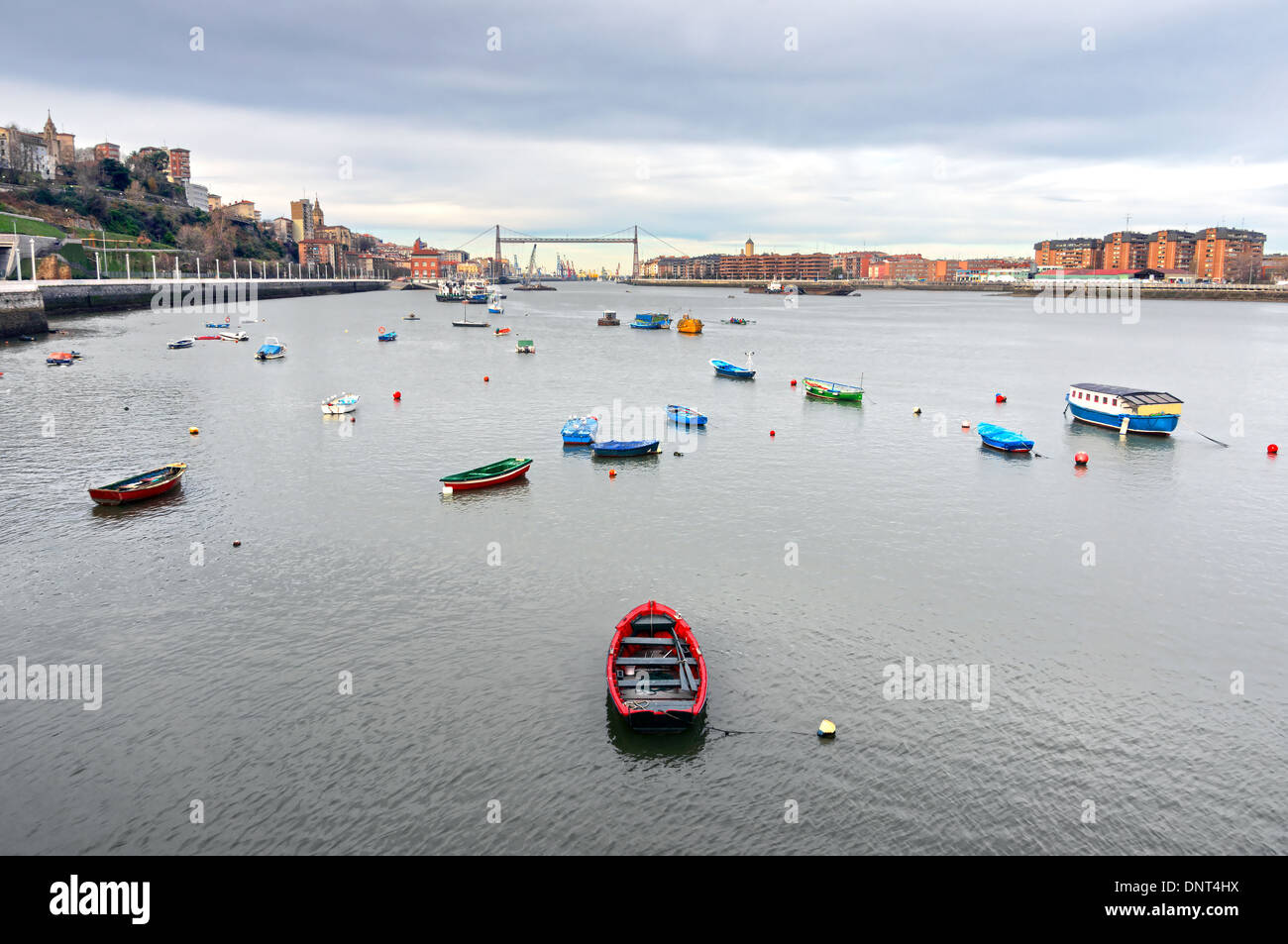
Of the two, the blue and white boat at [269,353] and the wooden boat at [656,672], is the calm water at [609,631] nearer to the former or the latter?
the wooden boat at [656,672]

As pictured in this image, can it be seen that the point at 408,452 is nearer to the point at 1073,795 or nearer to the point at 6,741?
the point at 6,741

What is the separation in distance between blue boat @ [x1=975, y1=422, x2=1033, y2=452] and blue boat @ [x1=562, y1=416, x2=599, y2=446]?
2672 cm

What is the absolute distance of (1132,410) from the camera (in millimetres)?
60094

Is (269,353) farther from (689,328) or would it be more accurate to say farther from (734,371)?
(689,328)

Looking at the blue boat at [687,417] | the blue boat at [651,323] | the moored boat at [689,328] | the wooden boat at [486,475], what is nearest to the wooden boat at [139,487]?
the wooden boat at [486,475]

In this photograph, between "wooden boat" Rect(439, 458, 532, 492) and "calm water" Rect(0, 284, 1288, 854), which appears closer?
"calm water" Rect(0, 284, 1288, 854)

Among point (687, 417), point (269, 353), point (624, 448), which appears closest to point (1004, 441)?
point (687, 417)

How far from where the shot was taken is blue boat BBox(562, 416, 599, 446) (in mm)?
54344

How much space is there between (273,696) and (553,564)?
12776mm

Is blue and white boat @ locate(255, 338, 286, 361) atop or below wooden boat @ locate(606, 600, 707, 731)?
atop

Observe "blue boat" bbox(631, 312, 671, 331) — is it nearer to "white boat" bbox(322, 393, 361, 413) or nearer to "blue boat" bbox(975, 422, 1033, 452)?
"white boat" bbox(322, 393, 361, 413)

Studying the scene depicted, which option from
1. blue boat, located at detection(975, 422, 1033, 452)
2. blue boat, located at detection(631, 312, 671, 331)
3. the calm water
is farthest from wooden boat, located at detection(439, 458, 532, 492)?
blue boat, located at detection(631, 312, 671, 331)

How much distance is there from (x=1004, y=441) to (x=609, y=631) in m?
37.0

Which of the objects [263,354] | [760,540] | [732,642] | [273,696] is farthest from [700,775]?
[263,354]
